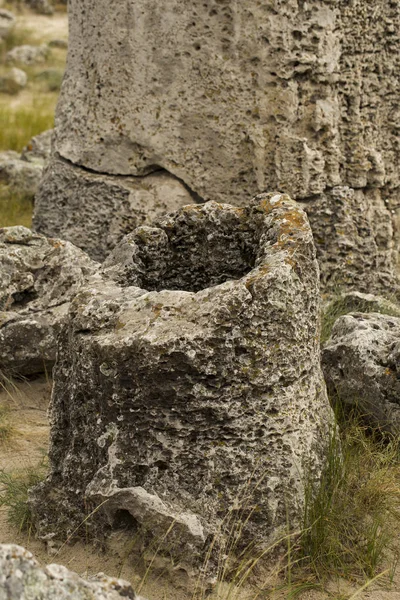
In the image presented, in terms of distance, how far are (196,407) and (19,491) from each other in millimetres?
957

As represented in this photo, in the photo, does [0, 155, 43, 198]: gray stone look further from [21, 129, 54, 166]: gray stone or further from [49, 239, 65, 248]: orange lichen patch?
[49, 239, 65, 248]: orange lichen patch

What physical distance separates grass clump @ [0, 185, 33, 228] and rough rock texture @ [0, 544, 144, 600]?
5.02m

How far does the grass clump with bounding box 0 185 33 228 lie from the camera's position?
22.9ft

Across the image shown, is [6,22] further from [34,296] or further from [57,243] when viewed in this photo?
[34,296]

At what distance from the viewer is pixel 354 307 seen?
481 cm


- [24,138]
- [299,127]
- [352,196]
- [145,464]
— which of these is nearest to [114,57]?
[299,127]

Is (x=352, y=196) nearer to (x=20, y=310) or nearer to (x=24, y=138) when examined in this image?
(x=20, y=310)

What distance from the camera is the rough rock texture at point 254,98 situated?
4.81 m

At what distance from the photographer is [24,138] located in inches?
404

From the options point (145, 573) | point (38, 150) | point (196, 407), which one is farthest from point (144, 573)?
point (38, 150)

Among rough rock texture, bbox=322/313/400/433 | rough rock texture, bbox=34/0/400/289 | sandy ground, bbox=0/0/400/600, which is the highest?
rough rock texture, bbox=34/0/400/289

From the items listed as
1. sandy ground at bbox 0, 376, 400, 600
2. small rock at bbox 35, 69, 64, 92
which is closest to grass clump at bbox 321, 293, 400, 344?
sandy ground at bbox 0, 376, 400, 600

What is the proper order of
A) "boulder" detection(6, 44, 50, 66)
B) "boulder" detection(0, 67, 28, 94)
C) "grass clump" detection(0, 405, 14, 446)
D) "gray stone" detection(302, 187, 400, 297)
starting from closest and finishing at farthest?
"grass clump" detection(0, 405, 14, 446) < "gray stone" detection(302, 187, 400, 297) < "boulder" detection(0, 67, 28, 94) < "boulder" detection(6, 44, 50, 66)

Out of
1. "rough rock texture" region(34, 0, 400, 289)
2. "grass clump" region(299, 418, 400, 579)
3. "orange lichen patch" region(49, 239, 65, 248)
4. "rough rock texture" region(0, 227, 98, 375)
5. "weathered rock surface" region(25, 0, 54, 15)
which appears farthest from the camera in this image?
"weathered rock surface" region(25, 0, 54, 15)
